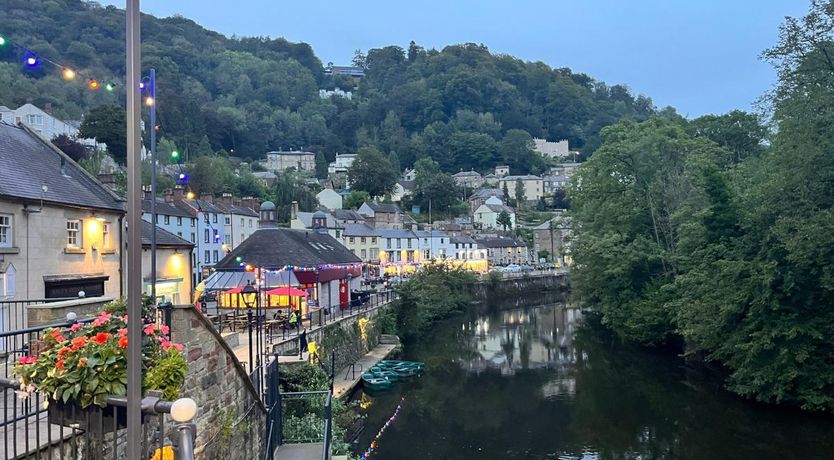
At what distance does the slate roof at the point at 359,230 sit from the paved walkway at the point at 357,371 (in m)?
29.7

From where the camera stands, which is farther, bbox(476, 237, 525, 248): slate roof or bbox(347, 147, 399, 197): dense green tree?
bbox(347, 147, 399, 197): dense green tree

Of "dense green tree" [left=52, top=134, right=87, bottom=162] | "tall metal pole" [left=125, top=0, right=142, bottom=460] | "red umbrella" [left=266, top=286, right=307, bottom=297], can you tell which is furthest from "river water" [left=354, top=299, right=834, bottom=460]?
"dense green tree" [left=52, top=134, right=87, bottom=162]

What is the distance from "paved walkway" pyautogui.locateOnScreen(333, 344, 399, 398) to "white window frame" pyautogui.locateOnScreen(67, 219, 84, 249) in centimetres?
1017

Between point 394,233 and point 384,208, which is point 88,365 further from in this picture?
point 384,208

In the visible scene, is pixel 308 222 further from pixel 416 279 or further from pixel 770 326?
pixel 770 326

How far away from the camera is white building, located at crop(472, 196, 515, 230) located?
10419 centimetres

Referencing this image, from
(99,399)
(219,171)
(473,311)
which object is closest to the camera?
(99,399)

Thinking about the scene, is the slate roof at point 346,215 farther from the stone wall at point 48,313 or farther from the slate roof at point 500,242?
the stone wall at point 48,313

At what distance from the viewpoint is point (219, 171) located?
7281cm

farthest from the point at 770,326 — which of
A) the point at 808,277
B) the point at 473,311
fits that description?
the point at 473,311

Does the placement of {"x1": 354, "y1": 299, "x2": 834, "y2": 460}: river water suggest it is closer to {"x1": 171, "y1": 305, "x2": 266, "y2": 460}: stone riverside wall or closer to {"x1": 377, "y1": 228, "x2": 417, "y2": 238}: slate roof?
{"x1": 171, "y1": 305, "x2": 266, "y2": 460}: stone riverside wall

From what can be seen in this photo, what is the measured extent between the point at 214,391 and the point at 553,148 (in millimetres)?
159590

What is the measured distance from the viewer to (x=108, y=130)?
208ft

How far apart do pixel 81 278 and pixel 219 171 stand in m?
57.6
